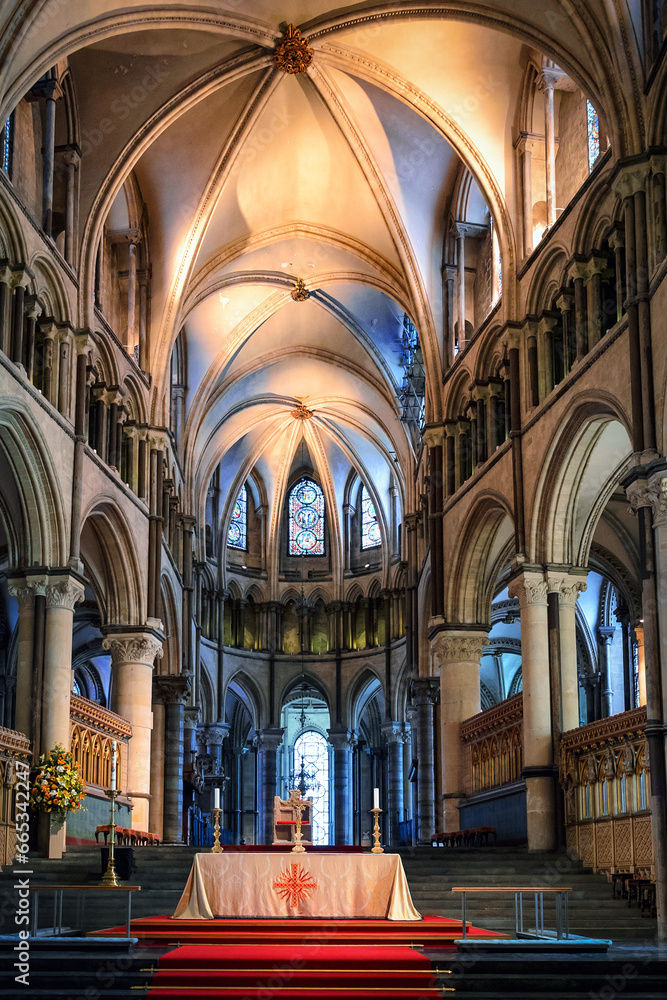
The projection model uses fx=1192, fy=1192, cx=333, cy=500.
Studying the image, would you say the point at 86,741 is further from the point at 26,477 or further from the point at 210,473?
the point at 210,473

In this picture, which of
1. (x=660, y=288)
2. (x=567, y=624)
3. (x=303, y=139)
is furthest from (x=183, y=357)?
(x=660, y=288)

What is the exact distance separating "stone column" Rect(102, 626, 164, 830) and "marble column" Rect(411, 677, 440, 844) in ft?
27.9

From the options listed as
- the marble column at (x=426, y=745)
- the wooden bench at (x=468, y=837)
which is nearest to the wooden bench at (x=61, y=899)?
the wooden bench at (x=468, y=837)

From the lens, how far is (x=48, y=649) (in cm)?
1942

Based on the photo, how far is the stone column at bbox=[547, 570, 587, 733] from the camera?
19.8 meters

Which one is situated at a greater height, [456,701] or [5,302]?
[5,302]

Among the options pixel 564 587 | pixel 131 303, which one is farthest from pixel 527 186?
pixel 131 303

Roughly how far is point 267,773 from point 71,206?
2404 centimetres

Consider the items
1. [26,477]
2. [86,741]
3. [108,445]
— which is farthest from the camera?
[108,445]

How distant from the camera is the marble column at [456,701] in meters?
25.1

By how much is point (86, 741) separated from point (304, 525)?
2202 cm

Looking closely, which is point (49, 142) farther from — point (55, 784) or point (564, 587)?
point (564, 587)

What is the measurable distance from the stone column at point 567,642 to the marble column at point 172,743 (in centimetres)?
1332

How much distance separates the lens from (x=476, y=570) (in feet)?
84.3
